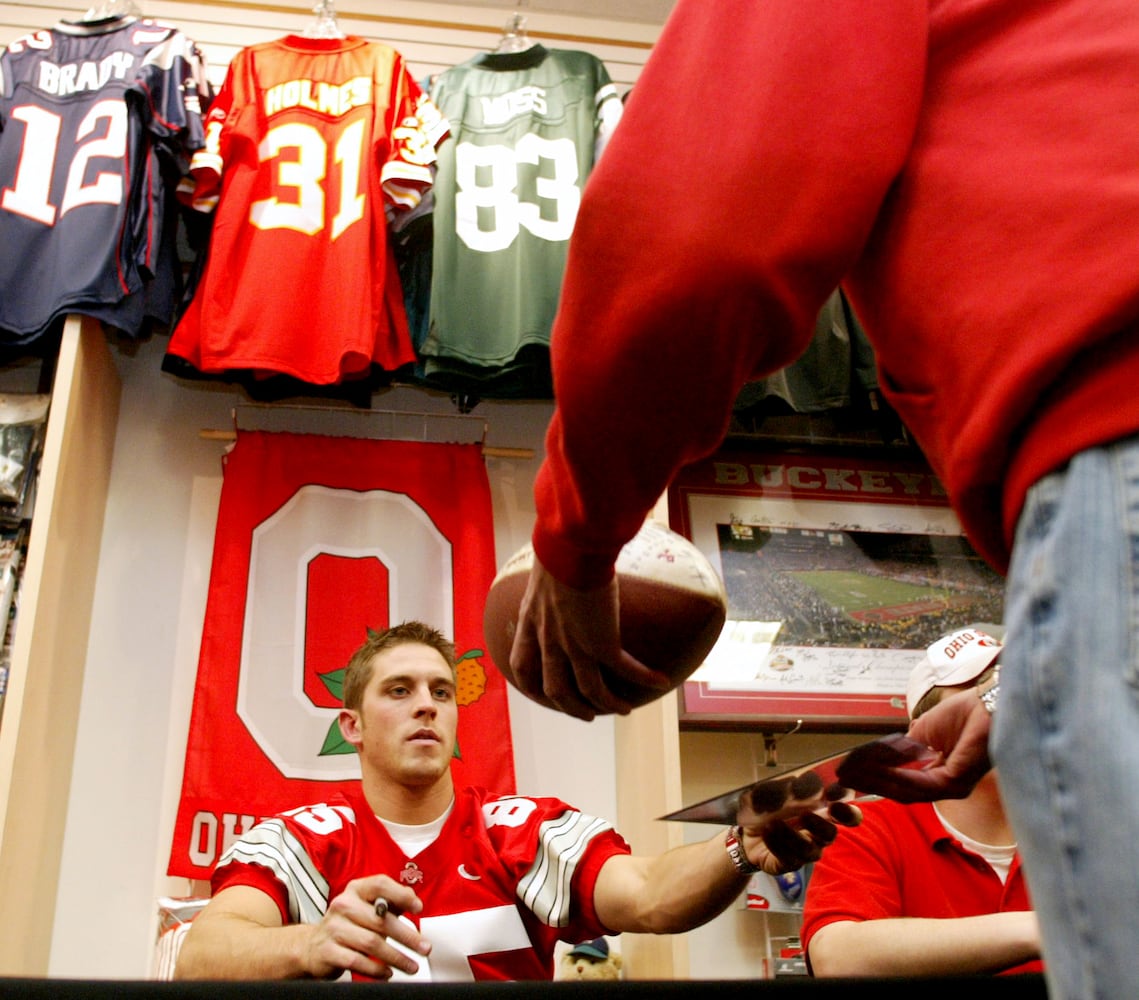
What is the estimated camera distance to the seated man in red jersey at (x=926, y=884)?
1593 mm

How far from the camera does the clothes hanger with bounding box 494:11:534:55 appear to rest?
10.7 ft

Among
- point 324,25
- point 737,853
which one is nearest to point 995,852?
point 737,853

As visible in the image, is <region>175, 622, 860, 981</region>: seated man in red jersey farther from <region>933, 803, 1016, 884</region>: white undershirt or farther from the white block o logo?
<region>933, 803, 1016, 884</region>: white undershirt

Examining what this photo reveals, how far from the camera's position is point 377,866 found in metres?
2.02

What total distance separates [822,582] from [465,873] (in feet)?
4.52

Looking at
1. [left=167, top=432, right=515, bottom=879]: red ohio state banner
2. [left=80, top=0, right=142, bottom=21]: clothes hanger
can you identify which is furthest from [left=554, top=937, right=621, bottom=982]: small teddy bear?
[left=80, top=0, right=142, bottom=21]: clothes hanger

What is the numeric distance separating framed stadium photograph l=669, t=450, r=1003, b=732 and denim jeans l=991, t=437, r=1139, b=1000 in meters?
2.28

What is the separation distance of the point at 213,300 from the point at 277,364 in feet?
0.79

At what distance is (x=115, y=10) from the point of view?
10.3 feet

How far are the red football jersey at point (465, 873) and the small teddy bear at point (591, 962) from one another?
56cm

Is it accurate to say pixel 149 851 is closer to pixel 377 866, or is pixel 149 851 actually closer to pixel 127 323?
pixel 377 866

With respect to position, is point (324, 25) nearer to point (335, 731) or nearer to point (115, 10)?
point (115, 10)

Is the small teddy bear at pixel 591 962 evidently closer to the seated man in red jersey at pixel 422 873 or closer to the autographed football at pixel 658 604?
the seated man in red jersey at pixel 422 873

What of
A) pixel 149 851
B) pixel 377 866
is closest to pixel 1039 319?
pixel 377 866
